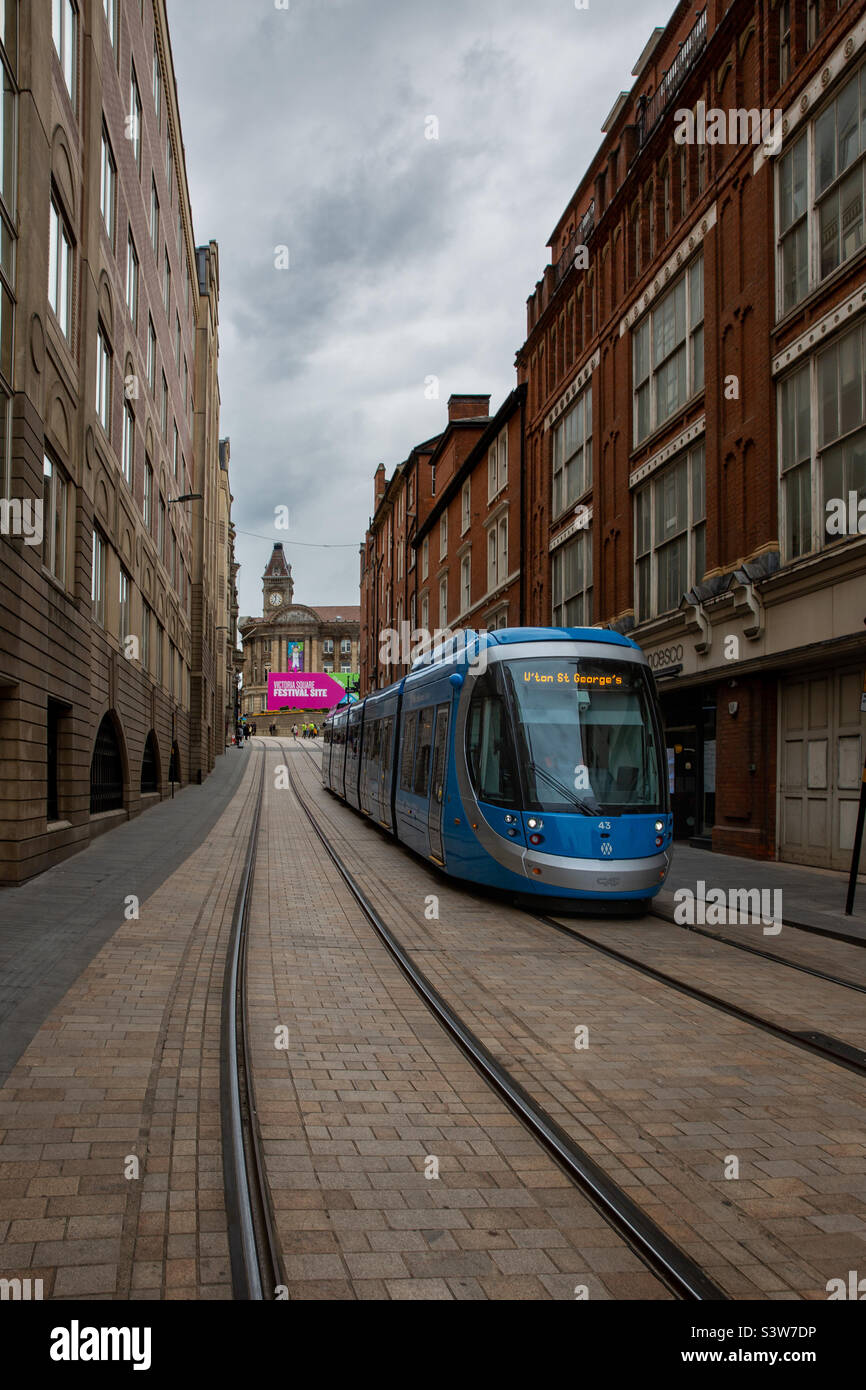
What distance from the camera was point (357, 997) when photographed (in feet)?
24.3

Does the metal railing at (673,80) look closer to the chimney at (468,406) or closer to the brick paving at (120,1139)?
the brick paving at (120,1139)

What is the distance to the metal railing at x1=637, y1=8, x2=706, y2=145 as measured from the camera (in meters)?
19.8

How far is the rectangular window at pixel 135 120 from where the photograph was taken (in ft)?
71.0

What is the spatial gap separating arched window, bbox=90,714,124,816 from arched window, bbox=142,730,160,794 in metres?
5.61

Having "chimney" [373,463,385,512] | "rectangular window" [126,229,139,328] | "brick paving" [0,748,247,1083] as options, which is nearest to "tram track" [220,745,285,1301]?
"brick paving" [0,748,247,1083]

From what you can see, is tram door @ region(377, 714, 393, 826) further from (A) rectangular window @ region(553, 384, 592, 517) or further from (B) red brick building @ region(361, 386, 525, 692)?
(B) red brick building @ region(361, 386, 525, 692)

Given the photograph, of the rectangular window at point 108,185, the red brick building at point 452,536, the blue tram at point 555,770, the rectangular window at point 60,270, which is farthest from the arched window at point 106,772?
the red brick building at point 452,536

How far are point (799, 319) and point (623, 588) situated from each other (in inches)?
316

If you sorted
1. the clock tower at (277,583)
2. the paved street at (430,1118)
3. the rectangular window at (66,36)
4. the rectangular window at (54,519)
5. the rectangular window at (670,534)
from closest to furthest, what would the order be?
the paved street at (430,1118), the rectangular window at (54,519), the rectangular window at (66,36), the rectangular window at (670,534), the clock tower at (277,583)

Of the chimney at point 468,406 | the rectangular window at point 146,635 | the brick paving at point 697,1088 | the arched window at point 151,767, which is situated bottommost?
the brick paving at point 697,1088

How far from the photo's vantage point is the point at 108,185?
19016mm

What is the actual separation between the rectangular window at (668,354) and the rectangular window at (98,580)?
36.4ft

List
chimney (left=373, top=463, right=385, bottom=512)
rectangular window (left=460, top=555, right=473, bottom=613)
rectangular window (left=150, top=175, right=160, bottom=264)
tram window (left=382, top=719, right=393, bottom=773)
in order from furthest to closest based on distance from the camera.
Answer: chimney (left=373, top=463, right=385, bottom=512)
rectangular window (left=460, top=555, right=473, bottom=613)
rectangular window (left=150, top=175, right=160, bottom=264)
tram window (left=382, top=719, right=393, bottom=773)
